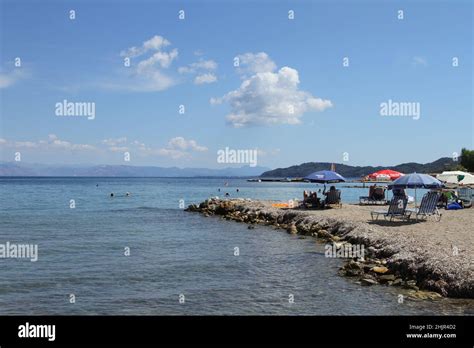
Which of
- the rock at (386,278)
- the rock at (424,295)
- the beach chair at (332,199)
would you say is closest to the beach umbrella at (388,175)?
the beach chair at (332,199)

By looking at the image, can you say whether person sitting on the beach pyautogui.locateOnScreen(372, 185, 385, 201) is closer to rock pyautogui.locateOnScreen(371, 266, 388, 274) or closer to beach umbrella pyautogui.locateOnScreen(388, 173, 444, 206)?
beach umbrella pyautogui.locateOnScreen(388, 173, 444, 206)

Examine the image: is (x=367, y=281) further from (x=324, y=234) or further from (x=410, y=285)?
(x=324, y=234)

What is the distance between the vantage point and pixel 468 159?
13950 cm

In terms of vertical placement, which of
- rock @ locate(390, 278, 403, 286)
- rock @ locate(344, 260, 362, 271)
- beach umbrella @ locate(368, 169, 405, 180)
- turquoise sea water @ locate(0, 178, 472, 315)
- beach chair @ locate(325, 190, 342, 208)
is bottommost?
turquoise sea water @ locate(0, 178, 472, 315)

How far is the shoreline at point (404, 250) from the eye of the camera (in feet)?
40.6

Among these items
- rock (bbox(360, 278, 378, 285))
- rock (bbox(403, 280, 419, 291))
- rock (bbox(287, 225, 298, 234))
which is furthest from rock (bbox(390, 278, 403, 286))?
rock (bbox(287, 225, 298, 234))

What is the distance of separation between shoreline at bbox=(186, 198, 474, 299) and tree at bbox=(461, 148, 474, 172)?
408 feet

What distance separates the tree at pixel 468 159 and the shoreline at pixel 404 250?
124433 mm

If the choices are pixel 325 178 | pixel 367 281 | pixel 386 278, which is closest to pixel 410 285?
pixel 386 278

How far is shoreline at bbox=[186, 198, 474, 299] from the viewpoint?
40.6 ft

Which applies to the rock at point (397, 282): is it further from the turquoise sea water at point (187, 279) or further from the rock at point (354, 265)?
the rock at point (354, 265)
